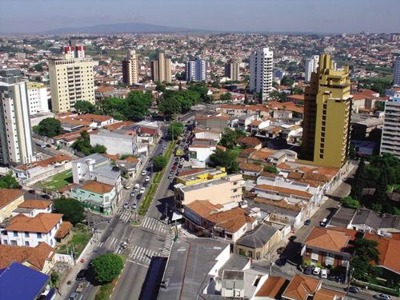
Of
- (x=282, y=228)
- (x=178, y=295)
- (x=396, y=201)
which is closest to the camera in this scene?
(x=178, y=295)

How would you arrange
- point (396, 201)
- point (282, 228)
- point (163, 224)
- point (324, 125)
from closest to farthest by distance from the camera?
point (282, 228)
point (163, 224)
point (396, 201)
point (324, 125)

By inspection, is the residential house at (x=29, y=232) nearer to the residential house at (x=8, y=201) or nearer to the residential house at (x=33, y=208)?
the residential house at (x=33, y=208)

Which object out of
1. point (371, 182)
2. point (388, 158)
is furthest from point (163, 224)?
point (388, 158)

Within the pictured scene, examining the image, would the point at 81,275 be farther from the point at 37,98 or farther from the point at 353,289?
the point at 37,98

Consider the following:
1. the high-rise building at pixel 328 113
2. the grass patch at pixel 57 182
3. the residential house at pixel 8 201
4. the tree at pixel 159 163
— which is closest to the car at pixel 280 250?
the high-rise building at pixel 328 113

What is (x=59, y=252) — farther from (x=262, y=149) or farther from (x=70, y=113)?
(x=70, y=113)
